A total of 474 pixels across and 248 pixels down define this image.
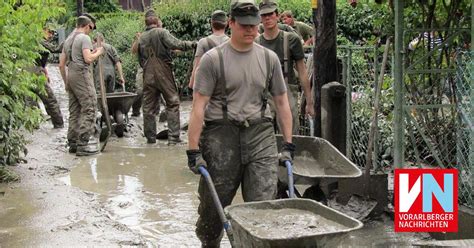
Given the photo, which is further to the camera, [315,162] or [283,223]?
[315,162]

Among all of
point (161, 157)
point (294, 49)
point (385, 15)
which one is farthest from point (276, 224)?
point (161, 157)

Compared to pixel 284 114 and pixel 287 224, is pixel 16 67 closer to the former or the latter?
pixel 284 114

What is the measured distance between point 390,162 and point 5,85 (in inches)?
189

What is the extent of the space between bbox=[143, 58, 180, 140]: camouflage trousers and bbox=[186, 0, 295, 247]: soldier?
6.66 meters

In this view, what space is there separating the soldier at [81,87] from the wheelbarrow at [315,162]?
529cm

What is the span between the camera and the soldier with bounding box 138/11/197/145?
1254 cm

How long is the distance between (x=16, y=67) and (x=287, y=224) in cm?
555

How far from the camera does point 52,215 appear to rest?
7.68 m

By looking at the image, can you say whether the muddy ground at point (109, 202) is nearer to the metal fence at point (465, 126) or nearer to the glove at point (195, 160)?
the metal fence at point (465, 126)

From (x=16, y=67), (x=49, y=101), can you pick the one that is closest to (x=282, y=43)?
(x=16, y=67)

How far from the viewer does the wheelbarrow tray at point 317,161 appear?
6.67 meters

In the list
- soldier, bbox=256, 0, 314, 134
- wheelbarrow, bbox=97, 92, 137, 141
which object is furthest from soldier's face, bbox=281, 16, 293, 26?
soldier, bbox=256, 0, 314, 134

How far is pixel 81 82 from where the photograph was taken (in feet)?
39.0

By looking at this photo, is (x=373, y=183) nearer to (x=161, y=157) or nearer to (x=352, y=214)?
(x=352, y=214)
